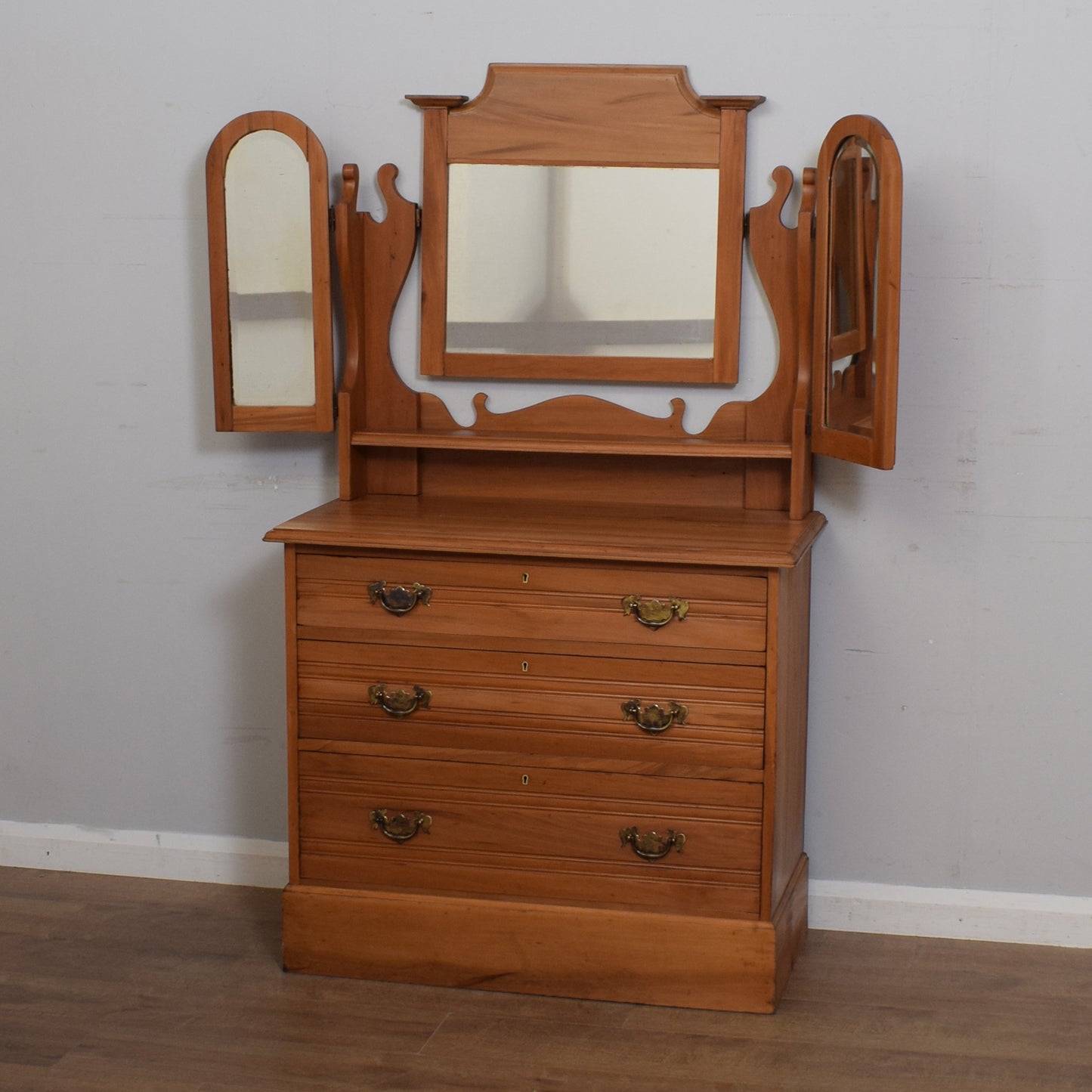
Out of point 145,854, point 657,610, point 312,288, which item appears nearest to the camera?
point 657,610

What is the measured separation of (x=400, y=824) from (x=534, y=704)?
36cm

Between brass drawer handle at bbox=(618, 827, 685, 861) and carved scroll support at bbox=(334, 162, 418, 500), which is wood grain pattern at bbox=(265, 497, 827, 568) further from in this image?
brass drawer handle at bbox=(618, 827, 685, 861)

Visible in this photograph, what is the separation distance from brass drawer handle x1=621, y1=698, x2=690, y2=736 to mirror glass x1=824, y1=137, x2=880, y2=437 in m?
0.60

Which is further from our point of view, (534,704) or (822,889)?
(822,889)

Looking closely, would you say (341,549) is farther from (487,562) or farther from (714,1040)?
(714,1040)

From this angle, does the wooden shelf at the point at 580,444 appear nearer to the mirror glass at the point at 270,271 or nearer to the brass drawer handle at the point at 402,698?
the mirror glass at the point at 270,271

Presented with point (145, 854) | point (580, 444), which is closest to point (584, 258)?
point (580, 444)

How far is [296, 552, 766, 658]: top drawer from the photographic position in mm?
2387

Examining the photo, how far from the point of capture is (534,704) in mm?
2469

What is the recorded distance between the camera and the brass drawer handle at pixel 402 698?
2.51m

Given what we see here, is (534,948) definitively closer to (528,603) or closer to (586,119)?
(528,603)

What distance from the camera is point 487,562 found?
2.46 meters

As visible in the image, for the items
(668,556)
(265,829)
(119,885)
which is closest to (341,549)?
(668,556)

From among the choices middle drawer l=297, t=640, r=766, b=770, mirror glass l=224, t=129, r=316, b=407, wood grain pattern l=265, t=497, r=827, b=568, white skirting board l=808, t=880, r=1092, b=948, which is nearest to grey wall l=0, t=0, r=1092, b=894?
white skirting board l=808, t=880, r=1092, b=948
